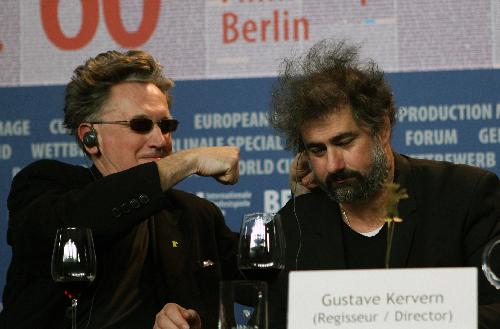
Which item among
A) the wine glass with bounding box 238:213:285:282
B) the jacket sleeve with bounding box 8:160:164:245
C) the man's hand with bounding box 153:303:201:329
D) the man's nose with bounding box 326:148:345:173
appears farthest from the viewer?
the man's nose with bounding box 326:148:345:173

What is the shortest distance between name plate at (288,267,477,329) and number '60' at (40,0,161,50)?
Answer: 281 cm

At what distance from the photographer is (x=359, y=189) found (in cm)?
297

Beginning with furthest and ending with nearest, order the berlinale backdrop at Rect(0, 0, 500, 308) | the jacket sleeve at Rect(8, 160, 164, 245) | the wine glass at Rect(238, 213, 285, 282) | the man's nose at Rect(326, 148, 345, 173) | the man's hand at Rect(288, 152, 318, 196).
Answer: the berlinale backdrop at Rect(0, 0, 500, 308) < the man's hand at Rect(288, 152, 318, 196) < the man's nose at Rect(326, 148, 345, 173) < the jacket sleeve at Rect(8, 160, 164, 245) < the wine glass at Rect(238, 213, 285, 282)

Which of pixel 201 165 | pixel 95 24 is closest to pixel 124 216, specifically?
pixel 201 165

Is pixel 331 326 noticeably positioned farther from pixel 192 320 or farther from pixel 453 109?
pixel 453 109

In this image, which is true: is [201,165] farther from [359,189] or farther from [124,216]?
[359,189]

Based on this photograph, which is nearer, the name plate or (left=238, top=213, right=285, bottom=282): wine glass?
the name plate

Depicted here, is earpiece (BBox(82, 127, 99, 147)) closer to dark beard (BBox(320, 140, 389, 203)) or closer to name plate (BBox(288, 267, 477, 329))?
dark beard (BBox(320, 140, 389, 203))

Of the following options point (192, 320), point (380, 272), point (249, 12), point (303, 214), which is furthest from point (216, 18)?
point (380, 272)

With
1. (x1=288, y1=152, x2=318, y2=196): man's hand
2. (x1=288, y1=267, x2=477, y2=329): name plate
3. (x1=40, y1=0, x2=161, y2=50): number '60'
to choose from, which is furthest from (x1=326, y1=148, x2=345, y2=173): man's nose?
(x1=40, y1=0, x2=161, y2=50): number '60'

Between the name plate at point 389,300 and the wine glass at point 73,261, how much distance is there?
70 centimetres

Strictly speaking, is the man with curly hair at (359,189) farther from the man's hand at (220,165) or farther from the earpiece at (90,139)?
the earpiece at (90,139)

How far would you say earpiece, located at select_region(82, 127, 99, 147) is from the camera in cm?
343

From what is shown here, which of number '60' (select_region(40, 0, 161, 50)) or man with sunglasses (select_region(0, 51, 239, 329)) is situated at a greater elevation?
number '60' (select_region(40, 0, 161, 50))
